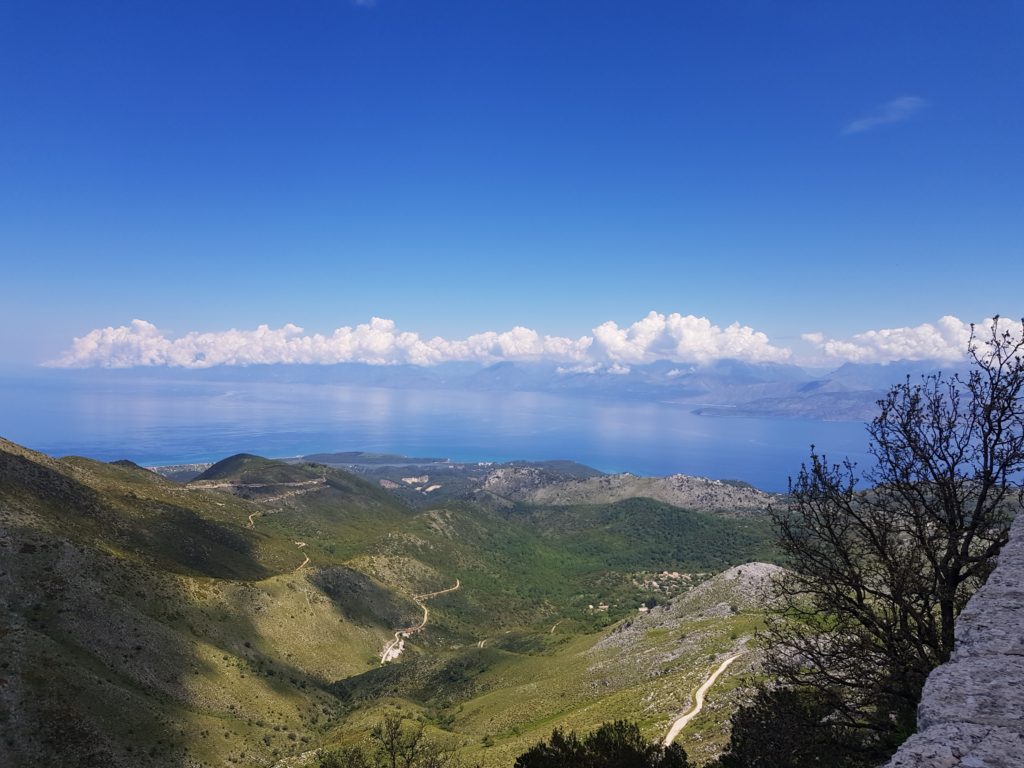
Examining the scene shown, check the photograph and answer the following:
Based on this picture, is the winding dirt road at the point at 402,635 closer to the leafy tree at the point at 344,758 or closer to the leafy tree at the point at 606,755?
the leafy tree at the point at 344,758

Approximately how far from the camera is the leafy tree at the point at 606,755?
20578 millimetres

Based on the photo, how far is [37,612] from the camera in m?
51.7

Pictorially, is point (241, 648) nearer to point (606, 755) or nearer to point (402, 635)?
point (402, 635)

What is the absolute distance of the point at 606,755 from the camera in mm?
21172

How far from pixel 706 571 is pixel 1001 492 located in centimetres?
17554

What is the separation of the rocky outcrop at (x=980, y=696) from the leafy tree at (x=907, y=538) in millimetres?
3684

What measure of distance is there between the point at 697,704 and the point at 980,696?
1369 inches

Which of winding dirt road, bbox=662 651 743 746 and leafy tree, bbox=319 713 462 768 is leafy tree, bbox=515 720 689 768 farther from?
leafy tree, bbox=319 713 462 768

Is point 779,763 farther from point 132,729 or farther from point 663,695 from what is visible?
point 132,729

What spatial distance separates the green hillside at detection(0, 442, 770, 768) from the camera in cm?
4238

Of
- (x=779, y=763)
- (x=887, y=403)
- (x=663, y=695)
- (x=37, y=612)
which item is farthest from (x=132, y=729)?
(x=887, y=403)

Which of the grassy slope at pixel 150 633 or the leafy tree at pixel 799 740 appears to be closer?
the leafy tree at pixel 799 740

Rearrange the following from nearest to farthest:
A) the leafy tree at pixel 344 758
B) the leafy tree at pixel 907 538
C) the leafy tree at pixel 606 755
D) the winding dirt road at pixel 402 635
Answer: the leafy tree at pixel 907 538, the leafy tree at pixel 606 755, the leafy tree at pixel 344 758, the winding dirt road at pixel 402 635

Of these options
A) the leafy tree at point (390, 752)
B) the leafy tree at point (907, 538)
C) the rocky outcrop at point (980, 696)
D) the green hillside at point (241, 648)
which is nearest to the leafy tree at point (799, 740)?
the leafy tree at point (907, 538)
